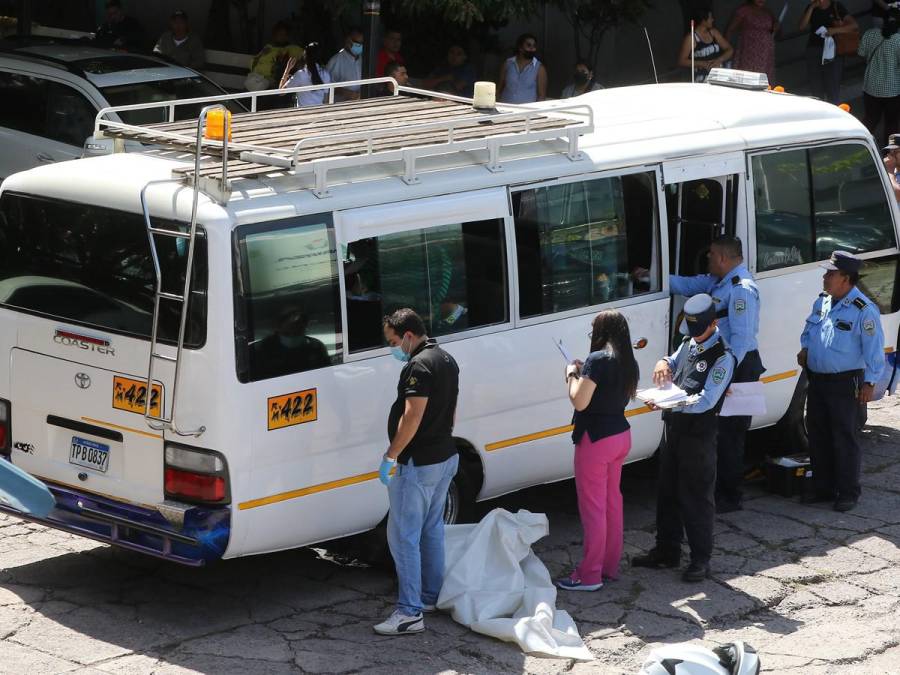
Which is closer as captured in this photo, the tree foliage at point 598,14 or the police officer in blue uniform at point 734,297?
the police officer in blue uniform at point 734,297

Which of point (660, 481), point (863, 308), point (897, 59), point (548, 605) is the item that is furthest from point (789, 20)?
point (548, 605)

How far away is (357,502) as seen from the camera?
281 inches

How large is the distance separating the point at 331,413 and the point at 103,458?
1121 millimetres

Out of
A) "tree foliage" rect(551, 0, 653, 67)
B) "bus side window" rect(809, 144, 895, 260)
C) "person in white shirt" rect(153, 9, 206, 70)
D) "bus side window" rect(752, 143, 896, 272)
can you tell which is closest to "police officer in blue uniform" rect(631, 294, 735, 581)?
"bus side window" rect(752, 143, 896, 272)

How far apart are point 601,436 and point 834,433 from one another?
7.09 feet

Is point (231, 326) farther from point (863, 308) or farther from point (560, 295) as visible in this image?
point (863, 308)

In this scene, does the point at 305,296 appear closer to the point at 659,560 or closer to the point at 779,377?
the point at 659,560

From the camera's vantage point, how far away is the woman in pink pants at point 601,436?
712 cm

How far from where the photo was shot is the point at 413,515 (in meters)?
6.83

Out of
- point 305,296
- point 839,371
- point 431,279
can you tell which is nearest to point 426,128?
point 431,279

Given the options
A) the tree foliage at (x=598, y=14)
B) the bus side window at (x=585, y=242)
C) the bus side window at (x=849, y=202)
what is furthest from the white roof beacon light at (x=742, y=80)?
the tree foliage at (x=598, y=14)

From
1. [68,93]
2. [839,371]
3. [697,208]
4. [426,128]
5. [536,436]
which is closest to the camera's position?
[426,128]

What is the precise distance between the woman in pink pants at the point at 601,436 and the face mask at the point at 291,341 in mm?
1406

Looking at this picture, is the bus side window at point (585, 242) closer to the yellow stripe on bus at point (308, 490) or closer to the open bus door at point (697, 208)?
the open bus door at point (697, 208)
